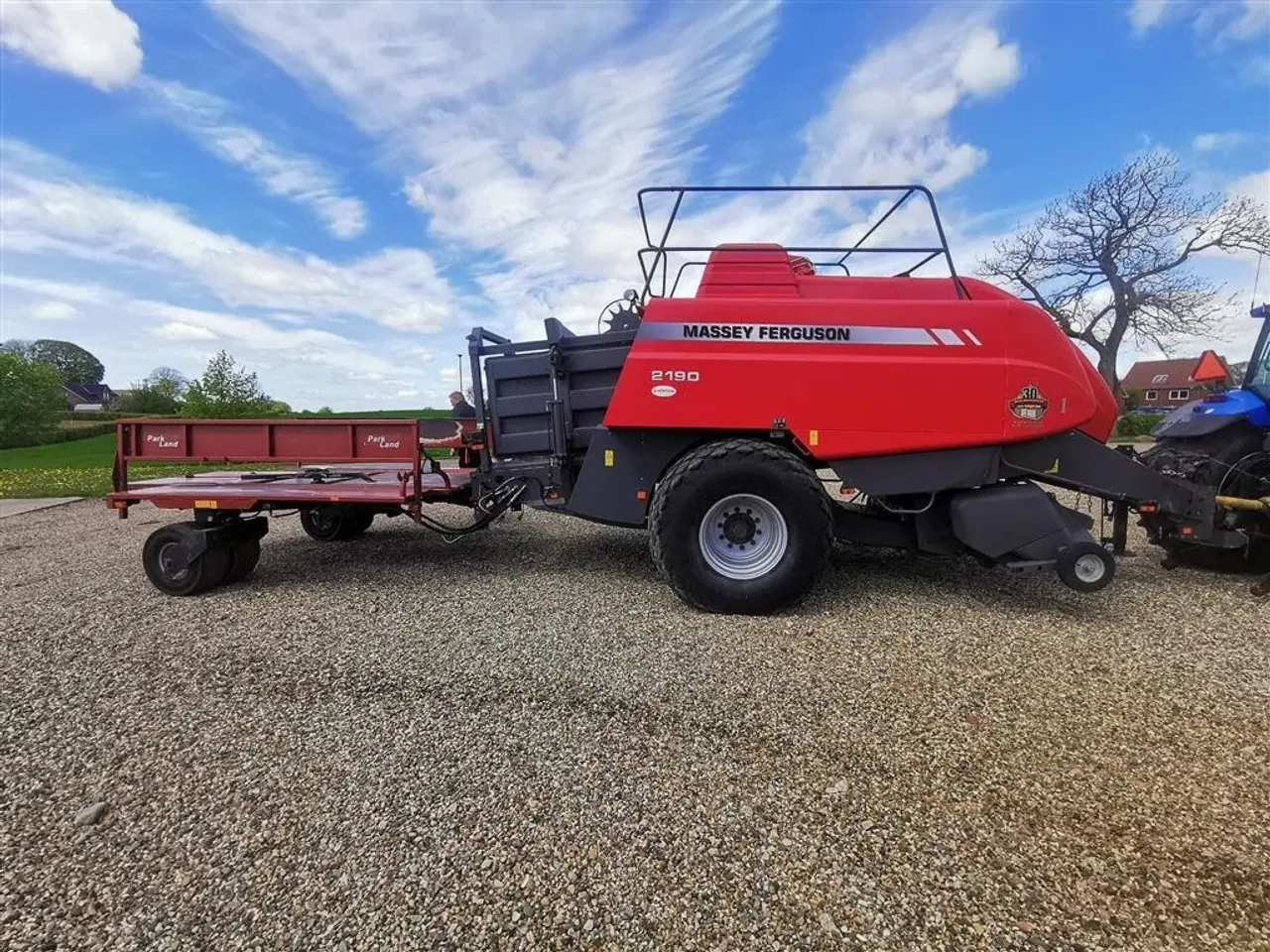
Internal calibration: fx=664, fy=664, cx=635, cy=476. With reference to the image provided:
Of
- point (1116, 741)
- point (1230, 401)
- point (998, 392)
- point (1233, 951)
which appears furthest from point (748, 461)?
point (1230, 401)

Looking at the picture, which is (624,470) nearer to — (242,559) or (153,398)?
(242,559)

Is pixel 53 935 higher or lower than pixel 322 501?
lower

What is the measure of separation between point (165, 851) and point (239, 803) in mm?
263

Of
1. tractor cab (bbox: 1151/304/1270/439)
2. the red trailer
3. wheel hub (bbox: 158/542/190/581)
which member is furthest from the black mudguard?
tractor cab (bbox: 1151/304/1270/439)

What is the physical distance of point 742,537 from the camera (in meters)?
4.57

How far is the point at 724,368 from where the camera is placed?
14.8ft

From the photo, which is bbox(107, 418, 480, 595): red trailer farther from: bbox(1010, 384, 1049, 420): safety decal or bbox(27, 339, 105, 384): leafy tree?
bbox(27, 339, 105, 384): leafy tree

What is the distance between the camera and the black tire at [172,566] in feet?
16.4

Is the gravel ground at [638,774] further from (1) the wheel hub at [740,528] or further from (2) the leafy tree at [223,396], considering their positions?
(2) the leafy tree at [223,396]

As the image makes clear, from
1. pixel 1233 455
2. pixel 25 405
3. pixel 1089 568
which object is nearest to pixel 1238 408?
pixel 1233 455

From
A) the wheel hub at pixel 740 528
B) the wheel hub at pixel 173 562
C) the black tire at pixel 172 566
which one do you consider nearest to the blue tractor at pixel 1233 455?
the wheel hub at pixel 740 528

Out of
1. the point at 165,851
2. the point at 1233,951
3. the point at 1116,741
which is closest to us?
the point at 1233,951

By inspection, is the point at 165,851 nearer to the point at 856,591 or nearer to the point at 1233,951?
the point at 1233,951

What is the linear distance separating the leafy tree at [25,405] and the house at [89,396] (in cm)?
3855
